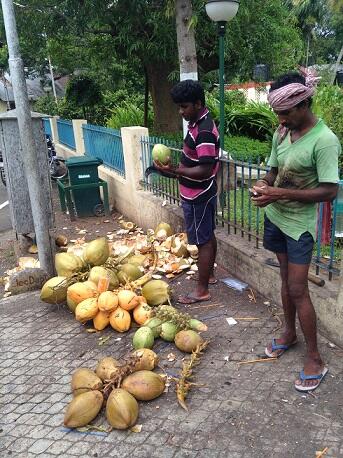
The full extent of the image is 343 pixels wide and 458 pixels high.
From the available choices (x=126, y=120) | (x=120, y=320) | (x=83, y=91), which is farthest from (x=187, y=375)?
(x=83, y=91)

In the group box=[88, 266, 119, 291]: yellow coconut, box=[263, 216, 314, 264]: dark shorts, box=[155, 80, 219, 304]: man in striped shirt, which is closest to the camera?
box=[263, 216, 314, 264]: dark shorts

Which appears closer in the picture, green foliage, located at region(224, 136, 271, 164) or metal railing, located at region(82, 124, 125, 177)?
green foliage, located at region(224, 136, 271, 164)

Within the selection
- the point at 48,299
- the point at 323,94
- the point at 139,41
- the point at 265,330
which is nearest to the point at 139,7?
the point at 139,41

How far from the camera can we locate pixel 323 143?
7.64 ft

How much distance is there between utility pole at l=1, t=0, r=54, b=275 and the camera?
4.21 m

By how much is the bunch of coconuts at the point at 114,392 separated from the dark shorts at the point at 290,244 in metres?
1.10

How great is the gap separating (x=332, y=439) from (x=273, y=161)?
63.9 inches

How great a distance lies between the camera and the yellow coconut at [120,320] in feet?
11.5

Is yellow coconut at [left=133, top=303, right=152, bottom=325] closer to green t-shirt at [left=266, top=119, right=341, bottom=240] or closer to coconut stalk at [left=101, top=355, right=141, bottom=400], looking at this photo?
coconut stalk at [left=101, top=355, right=141, bottom=400]

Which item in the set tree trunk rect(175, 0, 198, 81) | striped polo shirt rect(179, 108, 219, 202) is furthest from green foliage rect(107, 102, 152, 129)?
striped polo shirt rect(179, 108, 219, 202)

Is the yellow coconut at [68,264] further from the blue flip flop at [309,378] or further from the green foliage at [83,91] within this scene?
the green foliage at [83,91]

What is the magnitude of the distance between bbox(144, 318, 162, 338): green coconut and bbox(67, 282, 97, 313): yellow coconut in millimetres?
632

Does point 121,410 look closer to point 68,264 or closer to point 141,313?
point 141,313

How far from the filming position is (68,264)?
4168 millimetres
